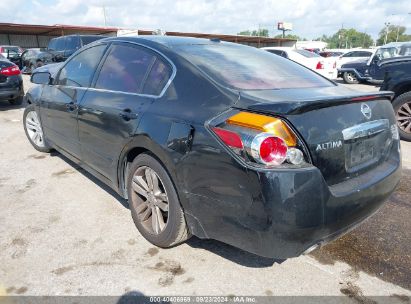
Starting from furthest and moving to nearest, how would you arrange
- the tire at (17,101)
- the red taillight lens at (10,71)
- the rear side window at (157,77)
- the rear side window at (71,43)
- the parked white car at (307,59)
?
the rear side window at (71,43) < the parked white car at (307,59) < the tire at (17,101) < the red taillight lens at (10,71) < the rear side window at (157,77)

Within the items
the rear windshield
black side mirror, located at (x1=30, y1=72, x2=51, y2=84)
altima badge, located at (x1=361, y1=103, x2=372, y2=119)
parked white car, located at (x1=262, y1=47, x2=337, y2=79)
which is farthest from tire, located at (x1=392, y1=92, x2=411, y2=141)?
parked white car, located at (x1=262, y1=47, x2=337, y2=79)

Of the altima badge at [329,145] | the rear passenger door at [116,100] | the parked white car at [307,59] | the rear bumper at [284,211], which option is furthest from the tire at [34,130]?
the parked white car at [307,59]

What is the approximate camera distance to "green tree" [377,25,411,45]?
10300 centimetres

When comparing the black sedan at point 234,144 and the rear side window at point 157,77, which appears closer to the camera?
the black sedan at point 234,144

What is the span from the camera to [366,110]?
2492mm

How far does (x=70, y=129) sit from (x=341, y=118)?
281 centimetres

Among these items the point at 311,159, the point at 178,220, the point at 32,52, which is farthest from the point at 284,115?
the point at 32,52

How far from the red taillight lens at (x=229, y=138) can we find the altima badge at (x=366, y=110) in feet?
3.18

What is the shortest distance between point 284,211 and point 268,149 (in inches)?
13.8

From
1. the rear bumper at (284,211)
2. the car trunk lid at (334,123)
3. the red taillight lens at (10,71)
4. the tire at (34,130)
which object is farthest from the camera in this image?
the red taillight lens at (10,71)

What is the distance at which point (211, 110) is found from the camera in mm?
2275

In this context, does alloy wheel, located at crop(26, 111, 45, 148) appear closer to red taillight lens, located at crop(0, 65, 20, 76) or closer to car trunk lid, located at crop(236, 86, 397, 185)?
car trunk lid, located at crop(236, 86, 397, 185)

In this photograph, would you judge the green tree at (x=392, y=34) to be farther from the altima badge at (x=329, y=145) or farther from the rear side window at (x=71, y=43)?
the altima badge at (x=329, y=145)

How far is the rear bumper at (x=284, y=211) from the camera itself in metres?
1.98
